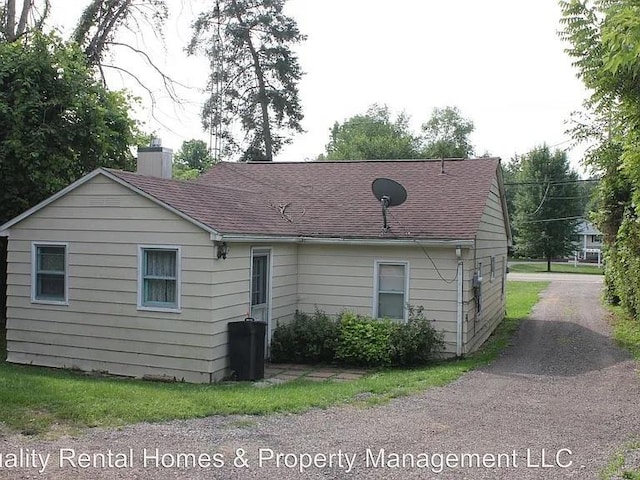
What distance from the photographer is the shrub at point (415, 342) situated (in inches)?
500

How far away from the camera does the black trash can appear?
11.3m

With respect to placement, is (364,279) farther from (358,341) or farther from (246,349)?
(246,349)

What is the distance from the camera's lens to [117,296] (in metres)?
11.9

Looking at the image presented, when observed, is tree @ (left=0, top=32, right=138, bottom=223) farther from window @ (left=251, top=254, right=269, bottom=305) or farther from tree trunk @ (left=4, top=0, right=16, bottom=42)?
window @ (left=251, top=254, right=269, bottom=305)

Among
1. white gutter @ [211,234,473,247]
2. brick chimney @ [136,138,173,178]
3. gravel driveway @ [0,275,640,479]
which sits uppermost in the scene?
brick chimney @ [136,138,173,178]

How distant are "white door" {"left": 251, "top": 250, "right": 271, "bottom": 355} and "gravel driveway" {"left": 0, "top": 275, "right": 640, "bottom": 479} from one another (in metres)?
4.37

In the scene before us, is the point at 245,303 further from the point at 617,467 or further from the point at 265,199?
the point at 617,467

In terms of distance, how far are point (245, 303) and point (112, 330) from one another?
8.11 ft

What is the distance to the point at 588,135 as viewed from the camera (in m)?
23.3

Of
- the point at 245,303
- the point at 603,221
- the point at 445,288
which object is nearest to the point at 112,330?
the point at 245,303

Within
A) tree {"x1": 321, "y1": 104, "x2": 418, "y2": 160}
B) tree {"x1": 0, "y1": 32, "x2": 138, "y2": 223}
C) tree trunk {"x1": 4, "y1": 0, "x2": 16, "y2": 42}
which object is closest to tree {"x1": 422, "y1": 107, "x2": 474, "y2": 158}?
tree {"x1": 321, "y1": 104, "x2": 418, "y2": 160}

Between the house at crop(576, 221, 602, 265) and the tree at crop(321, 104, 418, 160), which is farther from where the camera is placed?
the house at crop(576, 221, 602, 265)

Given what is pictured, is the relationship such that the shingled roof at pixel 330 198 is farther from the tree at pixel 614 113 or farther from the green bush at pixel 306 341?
the tree at pixel 614 113

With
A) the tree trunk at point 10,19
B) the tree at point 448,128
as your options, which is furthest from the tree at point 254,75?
the tree at point 448,128
